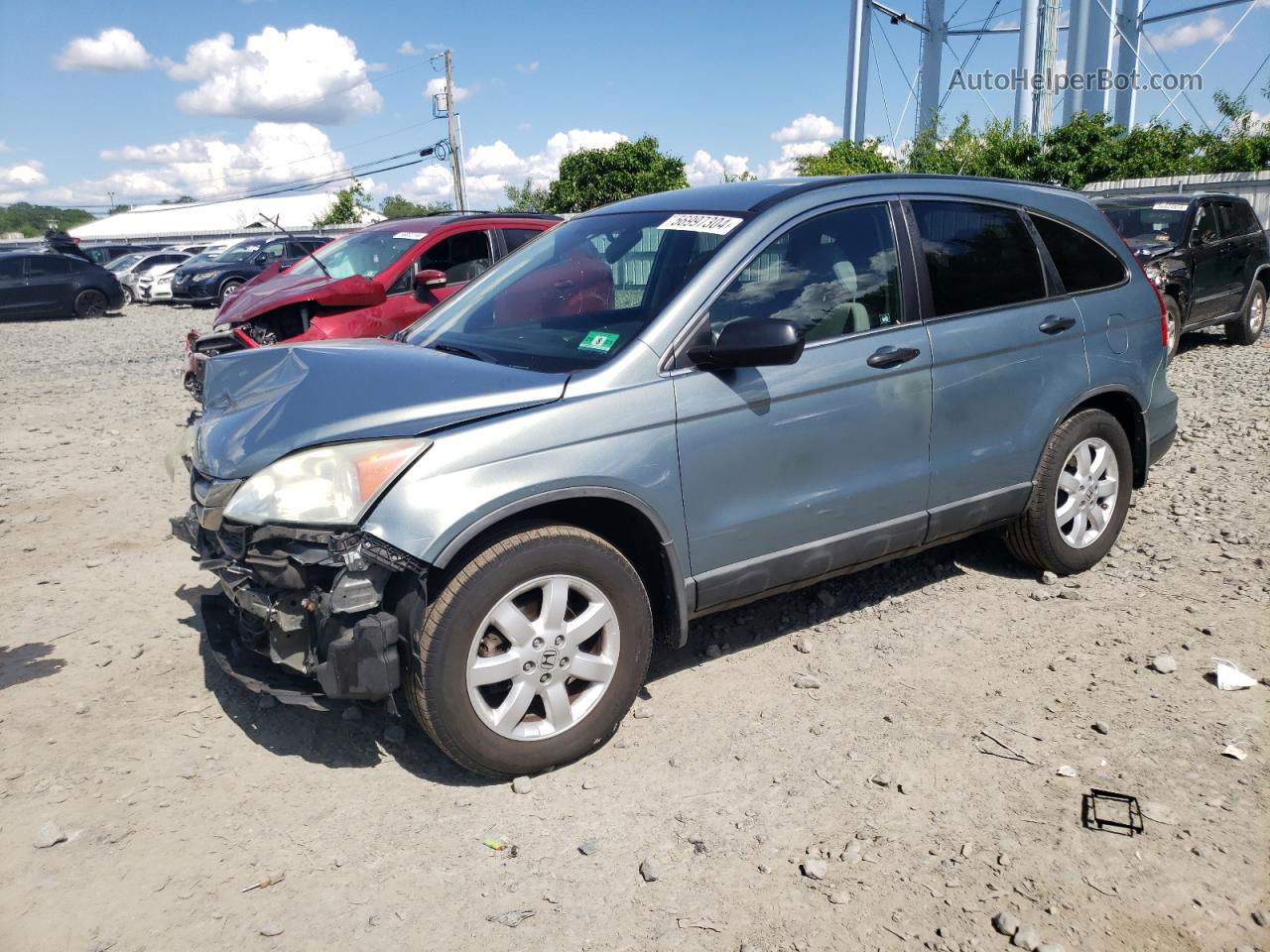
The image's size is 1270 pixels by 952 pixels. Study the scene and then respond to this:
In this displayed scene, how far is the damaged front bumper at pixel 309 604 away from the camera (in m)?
3.02

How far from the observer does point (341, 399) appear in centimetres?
334

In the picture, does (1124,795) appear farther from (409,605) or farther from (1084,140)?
(1084,140)

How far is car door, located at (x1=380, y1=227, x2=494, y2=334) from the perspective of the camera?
26.9 feet

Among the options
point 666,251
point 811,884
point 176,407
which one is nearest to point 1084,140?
point 176,407

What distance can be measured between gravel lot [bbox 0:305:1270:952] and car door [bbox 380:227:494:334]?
3524mm

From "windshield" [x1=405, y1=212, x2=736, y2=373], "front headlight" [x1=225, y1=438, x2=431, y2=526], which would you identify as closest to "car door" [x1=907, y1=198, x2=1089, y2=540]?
"windshield" [x1=405, y1=212, x2=736, y2=373]

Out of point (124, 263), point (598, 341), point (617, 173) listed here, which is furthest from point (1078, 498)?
point (124, 263)

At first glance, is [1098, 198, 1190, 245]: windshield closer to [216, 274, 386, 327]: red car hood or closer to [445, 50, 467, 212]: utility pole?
[216, 274, 386, 327]: red car hood

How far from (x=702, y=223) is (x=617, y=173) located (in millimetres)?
30674

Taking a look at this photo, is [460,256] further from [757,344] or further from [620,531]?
[757,344]

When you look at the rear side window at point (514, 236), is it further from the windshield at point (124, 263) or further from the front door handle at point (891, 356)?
the windshield at point (124, 263)

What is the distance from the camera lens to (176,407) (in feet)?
32.8

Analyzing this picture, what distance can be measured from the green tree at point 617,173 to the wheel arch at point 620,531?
30.1 metres


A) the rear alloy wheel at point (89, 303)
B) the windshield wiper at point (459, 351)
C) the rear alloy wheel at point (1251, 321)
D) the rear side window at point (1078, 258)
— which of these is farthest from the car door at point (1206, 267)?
the rear alloy wheel at point (89, 303)
